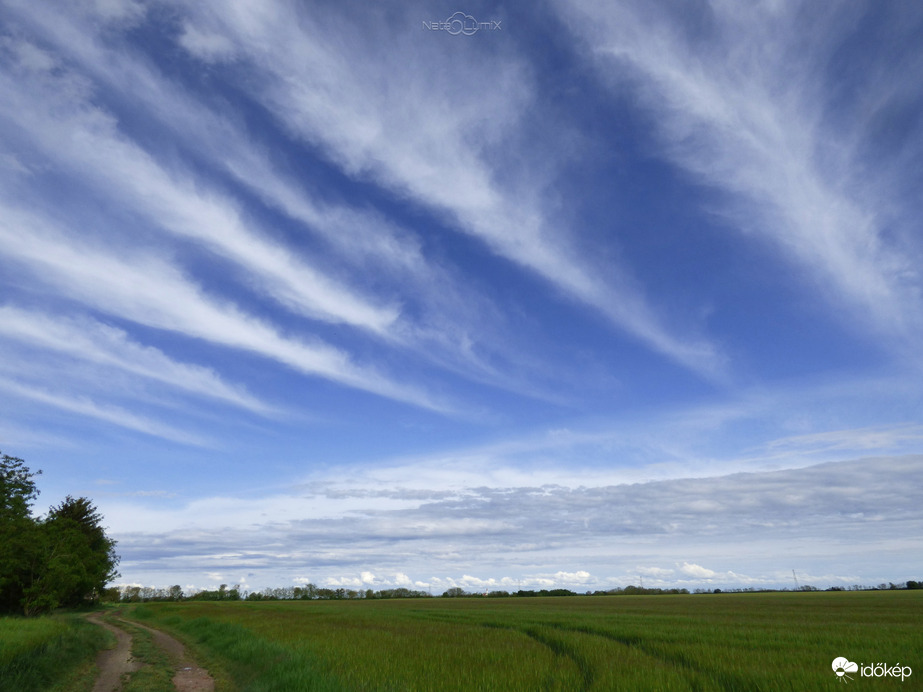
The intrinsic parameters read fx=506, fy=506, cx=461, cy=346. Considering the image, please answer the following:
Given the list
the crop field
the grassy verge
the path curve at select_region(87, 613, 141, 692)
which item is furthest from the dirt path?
the crop field

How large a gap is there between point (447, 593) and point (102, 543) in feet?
449

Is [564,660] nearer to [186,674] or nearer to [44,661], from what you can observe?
[186,674]

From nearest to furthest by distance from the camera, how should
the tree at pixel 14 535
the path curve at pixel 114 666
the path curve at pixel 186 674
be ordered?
the path curve at pixel 114 666 → the path curve at pixel 186 674 → the tree at pixel 14 535

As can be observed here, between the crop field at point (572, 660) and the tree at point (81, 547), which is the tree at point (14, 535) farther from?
the crop field at point (572, 660)

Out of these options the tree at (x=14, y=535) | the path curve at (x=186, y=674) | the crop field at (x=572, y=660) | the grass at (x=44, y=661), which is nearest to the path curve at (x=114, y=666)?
the grass at (x=44, y=661)

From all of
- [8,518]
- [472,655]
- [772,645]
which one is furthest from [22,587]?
[772,645]

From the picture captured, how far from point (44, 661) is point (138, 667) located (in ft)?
10.9

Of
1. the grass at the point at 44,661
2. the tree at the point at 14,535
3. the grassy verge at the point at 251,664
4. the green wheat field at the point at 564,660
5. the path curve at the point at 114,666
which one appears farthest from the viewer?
the tree at the point at 14,535

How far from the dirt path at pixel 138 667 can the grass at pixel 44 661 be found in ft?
1.41

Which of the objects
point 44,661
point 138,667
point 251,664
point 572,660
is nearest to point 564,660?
point 572,660

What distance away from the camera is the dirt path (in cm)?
1511

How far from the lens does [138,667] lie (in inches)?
722

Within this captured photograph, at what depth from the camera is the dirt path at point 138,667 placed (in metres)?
15.1

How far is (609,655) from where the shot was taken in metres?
16.7
